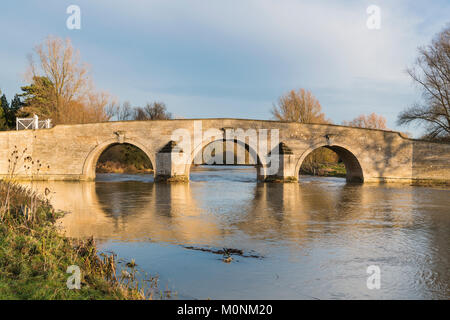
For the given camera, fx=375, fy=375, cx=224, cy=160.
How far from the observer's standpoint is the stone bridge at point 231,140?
2516cm

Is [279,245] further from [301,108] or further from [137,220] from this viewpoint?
[301,108]

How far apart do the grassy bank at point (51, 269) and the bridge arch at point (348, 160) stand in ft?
67.1

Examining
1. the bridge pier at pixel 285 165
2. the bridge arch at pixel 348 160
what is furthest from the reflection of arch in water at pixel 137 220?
the bridge arch at pixel 348 160

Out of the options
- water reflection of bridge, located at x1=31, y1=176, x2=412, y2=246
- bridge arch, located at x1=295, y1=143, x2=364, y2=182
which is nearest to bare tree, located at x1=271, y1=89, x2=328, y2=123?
bridge arch, located at x1=295, y1=143, x2=364, y2=182

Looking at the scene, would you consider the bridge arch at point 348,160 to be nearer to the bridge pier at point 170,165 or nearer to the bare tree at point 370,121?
the bridge pier at point 170,165

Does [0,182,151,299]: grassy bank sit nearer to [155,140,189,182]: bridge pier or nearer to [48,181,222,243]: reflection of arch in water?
[48,181,222,243]: reflection of arch in water

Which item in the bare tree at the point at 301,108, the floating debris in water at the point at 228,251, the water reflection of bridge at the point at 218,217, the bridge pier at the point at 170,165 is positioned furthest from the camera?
the bare tree at the point at 301,108

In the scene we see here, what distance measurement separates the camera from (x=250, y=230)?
923 centimetres

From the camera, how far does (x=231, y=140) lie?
2617 cm

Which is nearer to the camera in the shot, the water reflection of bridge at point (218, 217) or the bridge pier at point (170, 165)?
the water reflection of bridge at point (218, 217)
